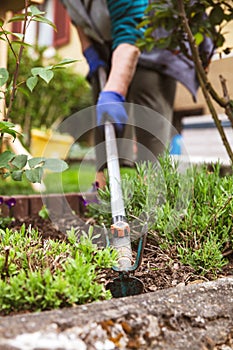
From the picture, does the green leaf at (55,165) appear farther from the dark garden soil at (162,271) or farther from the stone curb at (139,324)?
the stone curb at (139,324)

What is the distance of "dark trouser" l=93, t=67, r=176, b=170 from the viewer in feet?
8.81

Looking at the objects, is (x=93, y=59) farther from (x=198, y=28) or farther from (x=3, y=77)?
(x=3, y=77)

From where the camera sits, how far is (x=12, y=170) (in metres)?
1.37

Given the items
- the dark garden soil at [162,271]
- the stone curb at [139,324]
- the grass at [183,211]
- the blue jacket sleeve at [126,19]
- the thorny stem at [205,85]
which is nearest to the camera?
the stone curb at [139,324]

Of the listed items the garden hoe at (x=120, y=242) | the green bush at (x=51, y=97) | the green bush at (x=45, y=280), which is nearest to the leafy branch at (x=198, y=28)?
the garden hoe at (x=120, y=242)

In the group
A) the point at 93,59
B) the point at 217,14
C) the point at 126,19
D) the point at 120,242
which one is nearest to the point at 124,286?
the point at 120,242

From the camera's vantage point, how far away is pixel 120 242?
4.46 feet

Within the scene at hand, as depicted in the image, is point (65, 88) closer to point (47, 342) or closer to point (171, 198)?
point (171, 198)

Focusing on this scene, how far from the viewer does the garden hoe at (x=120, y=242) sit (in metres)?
1.19

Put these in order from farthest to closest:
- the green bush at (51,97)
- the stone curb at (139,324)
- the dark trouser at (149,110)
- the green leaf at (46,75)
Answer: the green bush at (51,97)
the dark trouser at (149,110)
the green leaf at (46,75)
the stone curb at (139,324)

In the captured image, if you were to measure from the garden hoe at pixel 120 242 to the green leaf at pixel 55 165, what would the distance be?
0.25 m

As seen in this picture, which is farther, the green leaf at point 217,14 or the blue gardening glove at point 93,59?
the blue gardening glove at point 93,59

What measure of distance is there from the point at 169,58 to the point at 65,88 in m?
3.99

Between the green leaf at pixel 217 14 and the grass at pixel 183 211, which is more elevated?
the green leaf at pixel 217 14
